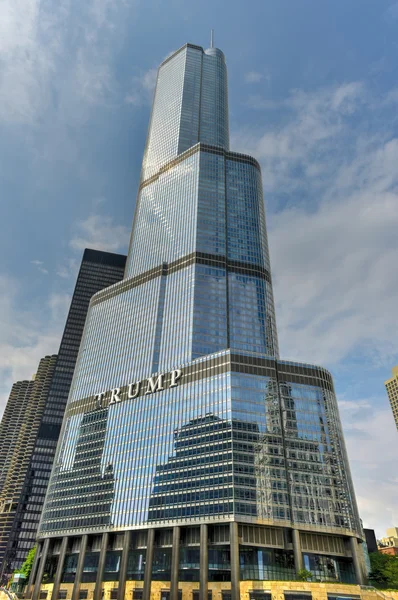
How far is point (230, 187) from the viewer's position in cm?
19900

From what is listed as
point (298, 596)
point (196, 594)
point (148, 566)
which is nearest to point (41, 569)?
point (148, 566)

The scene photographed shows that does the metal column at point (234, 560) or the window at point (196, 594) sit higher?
the metal column at point (234, 560)

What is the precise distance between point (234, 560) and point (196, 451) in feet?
94.0

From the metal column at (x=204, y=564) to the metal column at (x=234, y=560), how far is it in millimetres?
6419

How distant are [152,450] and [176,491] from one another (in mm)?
15946

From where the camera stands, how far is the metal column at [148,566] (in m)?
108

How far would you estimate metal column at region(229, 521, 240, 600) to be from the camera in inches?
3761

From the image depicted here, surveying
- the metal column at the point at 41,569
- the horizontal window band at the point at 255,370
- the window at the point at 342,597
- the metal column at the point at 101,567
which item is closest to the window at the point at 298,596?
the window at the point at 342,597

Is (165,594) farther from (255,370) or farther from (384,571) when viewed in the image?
(255,370)

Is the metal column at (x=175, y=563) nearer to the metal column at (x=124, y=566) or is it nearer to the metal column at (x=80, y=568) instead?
the metal column at (x=124, y=566)

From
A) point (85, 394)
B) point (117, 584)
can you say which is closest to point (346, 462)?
point (117, 584)

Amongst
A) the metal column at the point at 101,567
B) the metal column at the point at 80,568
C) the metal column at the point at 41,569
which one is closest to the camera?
the metal column at the point at 101,567

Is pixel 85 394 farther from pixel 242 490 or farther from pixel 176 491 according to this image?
pixel 242 490

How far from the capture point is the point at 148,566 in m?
112
